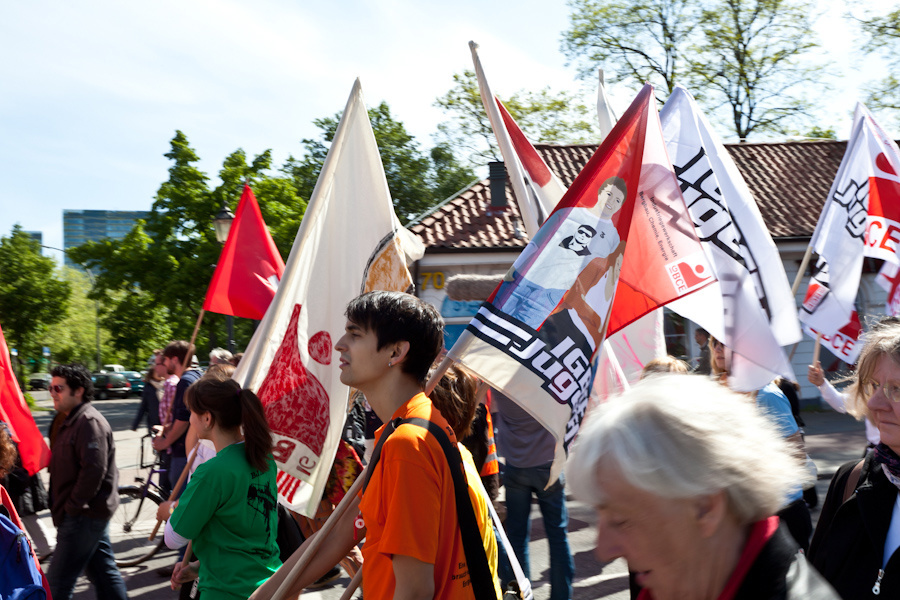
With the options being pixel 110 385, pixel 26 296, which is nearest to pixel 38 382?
pixel 110 385

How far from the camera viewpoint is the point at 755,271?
3.75 meters

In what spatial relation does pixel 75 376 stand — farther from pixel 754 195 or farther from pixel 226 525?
pixel 754 195

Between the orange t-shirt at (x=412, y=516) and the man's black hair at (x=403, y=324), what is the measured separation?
1.06 feet

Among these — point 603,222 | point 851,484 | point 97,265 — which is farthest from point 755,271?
point 97,265

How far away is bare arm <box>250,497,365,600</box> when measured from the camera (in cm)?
255

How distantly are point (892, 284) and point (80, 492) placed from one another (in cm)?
537

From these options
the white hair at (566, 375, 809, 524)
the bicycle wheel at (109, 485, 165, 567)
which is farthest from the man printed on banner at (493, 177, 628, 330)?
the bicycle wheel at (109, 485, 165, 567)

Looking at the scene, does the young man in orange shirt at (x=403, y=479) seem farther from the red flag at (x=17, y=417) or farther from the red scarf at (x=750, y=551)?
the red flag at (x=17, y=417)

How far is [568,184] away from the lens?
20.0 m

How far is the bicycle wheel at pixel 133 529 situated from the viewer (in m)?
7.26

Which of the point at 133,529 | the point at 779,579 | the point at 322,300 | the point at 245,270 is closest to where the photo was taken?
the point at 779,579

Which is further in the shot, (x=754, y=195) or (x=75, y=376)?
(x=754, y=195)

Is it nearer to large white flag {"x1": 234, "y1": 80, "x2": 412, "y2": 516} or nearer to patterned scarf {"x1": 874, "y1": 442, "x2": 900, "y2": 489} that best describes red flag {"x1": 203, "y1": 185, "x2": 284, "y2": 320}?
large white flag {"x1": 234, "y1": 80, "x2": 412, "y2": 516}

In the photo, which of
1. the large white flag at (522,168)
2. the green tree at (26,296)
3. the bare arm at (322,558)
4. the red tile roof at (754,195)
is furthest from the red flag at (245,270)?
the green tree at (26,296)
